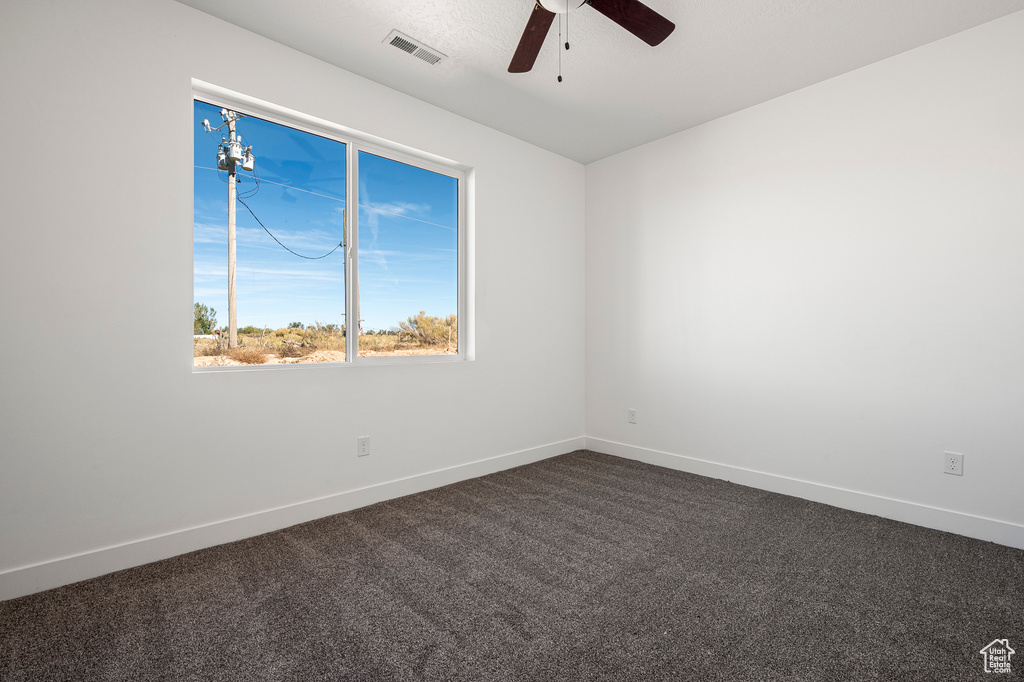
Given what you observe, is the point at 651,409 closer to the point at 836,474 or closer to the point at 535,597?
the point at 836,474

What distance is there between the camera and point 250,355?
2.68 m

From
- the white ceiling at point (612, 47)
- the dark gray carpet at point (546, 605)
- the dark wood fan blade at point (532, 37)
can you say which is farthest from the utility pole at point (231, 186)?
the dark wood fan blade at point (532, 37)

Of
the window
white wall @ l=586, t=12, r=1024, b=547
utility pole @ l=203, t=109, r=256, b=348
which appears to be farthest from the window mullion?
white wall @ l=586, t=12, r=1024, b=547

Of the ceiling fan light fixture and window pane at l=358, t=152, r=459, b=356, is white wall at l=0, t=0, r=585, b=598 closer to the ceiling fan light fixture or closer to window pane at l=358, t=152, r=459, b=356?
window pane at l=358, t=152, r=459, b=356

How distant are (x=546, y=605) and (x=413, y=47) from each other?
2795 millimetres

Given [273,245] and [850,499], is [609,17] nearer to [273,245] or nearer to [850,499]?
[273,245]

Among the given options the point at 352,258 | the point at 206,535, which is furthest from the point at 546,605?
the point at 352,258

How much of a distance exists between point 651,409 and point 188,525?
315cm

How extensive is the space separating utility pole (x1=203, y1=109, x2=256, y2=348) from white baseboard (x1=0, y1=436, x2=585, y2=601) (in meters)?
0.93

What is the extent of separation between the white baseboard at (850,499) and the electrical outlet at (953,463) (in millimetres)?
208

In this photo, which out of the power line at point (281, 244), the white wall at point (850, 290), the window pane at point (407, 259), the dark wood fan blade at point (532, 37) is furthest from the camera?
the window pane at point (407, 259)

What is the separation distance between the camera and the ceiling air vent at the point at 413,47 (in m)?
2.57

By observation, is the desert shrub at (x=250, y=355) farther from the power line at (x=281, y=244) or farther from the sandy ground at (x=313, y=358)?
the power line at (x=281, y=244)

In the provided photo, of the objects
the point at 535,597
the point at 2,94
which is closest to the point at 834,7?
the point at 535,597
